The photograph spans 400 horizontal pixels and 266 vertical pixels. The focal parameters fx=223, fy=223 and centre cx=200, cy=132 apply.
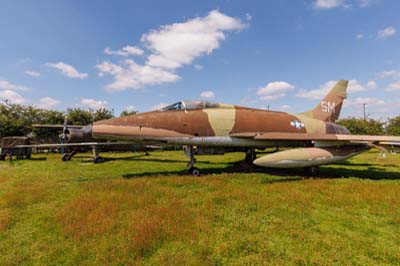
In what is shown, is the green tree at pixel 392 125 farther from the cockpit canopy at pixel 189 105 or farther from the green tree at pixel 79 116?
the green tree at pixel 79 116

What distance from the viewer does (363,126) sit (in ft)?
136

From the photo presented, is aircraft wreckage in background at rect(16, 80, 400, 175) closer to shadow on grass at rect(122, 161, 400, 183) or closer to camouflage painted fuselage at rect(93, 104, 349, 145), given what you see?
camouflage painted fuselage at rect(93, 104, 349, 145)

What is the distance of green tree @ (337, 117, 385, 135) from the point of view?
4066 cm

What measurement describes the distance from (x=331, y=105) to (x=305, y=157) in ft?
28.0

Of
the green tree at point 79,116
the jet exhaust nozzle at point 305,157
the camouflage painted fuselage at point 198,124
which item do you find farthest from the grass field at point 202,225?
the green tree at point 79,116

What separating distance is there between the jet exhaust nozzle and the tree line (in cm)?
2719

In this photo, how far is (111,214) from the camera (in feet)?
16.4

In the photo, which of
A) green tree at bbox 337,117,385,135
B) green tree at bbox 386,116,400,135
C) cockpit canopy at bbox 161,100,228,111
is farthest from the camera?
green tree at bbox 386,116,400,135

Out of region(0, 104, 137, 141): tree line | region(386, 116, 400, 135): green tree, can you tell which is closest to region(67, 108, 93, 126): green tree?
region(0, 104, 137, 141): tree line

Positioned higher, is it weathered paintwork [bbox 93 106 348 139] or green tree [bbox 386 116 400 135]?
green tree [bbox 386 116 400 135]

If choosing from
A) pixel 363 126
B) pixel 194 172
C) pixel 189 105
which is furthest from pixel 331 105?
pixel 363 126

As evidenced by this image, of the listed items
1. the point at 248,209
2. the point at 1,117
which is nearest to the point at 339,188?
the point at 248,209

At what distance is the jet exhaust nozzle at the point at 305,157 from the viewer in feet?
27.3

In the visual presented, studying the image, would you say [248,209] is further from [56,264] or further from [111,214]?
[56,264]
